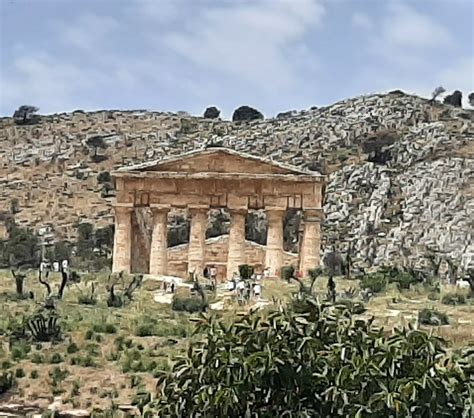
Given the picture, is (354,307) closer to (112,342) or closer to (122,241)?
(112,342)

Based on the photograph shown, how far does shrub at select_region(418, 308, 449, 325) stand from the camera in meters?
28.3

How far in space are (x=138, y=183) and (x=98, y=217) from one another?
92.7 ft

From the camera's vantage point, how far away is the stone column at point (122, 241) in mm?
44625

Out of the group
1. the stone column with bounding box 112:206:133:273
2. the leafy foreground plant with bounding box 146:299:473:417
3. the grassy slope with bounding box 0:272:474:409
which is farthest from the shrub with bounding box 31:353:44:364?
the stone column with bounding box 112:206:133:273

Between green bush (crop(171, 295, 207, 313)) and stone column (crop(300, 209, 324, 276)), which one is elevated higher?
stone column (crop(300, 209, 324, 276))

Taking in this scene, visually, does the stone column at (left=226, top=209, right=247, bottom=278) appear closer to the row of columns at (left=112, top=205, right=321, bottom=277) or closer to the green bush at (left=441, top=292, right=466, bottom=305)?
the row of columns at (left=112, top=205, right=321, bottom=277)

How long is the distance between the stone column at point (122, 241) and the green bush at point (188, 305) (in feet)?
39.3

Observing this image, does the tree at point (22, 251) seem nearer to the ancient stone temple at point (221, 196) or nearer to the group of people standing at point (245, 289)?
the ancient stone temple at point (221, 196)

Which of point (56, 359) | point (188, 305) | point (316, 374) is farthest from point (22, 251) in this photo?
point (316, 374)

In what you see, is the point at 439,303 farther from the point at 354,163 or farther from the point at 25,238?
the point at 354,163

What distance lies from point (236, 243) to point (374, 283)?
8366mm

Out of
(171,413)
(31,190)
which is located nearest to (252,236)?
(31,190)

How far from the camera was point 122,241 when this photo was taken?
4462 cm

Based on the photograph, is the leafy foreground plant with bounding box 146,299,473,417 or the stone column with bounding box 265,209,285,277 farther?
the stone column with bounding box 265,209,285,277
